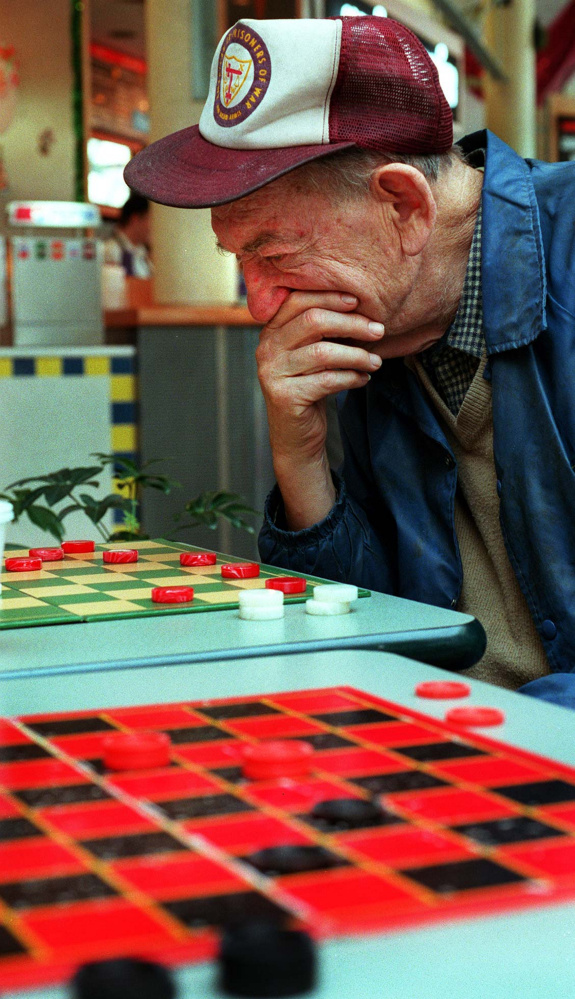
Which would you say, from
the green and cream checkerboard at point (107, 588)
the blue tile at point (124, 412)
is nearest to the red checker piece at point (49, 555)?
the green and cream checkerboard at point (107, 588)

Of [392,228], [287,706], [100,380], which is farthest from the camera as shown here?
[100,380]

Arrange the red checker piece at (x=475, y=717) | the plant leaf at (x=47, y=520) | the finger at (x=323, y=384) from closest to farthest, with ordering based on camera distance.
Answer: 1. the red checker piece at (x=475, y=717)
2. the finger at (x=323, y=384)
3. the plant leaf at (x=47, y=520)

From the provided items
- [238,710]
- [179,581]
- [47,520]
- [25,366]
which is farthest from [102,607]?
[25,366]

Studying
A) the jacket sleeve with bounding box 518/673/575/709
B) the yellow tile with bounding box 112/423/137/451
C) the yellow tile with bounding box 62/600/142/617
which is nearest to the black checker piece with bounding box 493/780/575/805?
the jacket sleeve with bounding box 518/673/575/709

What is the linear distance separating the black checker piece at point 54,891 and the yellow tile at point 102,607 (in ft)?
2.18

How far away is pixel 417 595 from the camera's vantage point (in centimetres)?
168

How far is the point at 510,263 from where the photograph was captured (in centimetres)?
158

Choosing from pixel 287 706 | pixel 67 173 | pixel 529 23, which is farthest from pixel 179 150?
pixel 529 23

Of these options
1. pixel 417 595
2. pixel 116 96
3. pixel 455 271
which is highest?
pixel 116 96

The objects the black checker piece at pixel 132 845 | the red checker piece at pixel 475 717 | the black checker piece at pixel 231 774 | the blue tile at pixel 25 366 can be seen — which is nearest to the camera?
the black checker piece at pixel 132 845

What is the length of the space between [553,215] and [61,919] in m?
1.32

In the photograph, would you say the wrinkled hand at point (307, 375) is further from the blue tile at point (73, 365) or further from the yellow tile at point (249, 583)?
the blue tile at point (73, 365)

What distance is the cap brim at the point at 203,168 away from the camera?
1436 millimetres

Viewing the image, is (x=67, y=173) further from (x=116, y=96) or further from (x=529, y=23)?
(x=529, y=23)
